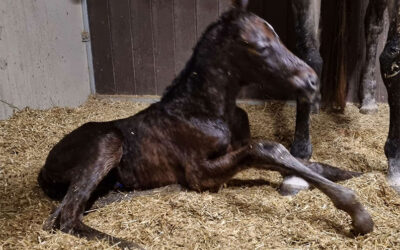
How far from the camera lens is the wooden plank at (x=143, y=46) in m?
5.35

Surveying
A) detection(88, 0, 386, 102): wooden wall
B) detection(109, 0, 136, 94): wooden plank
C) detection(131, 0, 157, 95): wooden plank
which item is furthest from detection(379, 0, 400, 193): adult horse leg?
detection(109, 0, 136, 94): wooden plank

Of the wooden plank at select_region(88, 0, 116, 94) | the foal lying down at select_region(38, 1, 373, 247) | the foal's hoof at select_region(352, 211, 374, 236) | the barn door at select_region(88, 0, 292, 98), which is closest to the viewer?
the foal's hoof at select_region(352, 211, 374, 236)

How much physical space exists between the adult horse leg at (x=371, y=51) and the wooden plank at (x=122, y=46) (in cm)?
283

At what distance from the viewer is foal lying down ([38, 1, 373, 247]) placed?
2441 millimetres

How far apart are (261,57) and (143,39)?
127 inches

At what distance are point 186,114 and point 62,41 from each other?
3030 mm

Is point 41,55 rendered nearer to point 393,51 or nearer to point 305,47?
point 305,47

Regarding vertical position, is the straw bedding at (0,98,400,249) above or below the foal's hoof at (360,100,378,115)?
below

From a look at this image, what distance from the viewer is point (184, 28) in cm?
530

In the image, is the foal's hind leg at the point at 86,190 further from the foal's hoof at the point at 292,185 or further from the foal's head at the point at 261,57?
the foal's hoof at the point at 292,185

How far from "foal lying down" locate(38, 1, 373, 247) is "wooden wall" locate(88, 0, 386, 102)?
243cm

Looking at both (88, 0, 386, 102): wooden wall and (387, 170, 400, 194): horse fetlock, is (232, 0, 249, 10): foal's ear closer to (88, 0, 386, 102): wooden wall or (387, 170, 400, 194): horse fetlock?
(387, 170, 400, 194): horse fetlock

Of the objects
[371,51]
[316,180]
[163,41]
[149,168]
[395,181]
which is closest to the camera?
[316,180]

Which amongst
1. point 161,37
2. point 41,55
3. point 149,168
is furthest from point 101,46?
point 149,168
